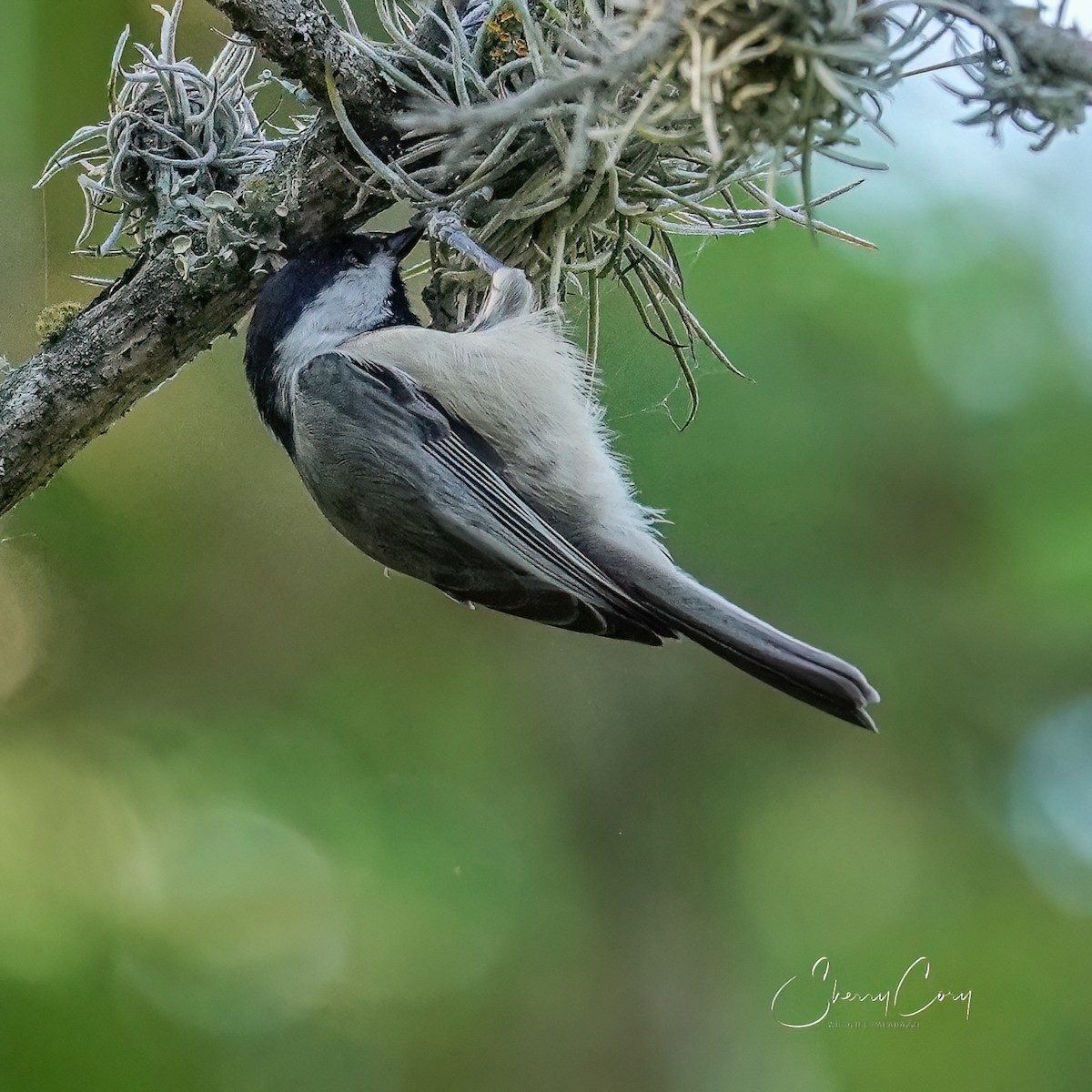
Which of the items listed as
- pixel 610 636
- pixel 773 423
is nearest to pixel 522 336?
pixel 610 636

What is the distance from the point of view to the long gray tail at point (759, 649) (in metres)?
0.90

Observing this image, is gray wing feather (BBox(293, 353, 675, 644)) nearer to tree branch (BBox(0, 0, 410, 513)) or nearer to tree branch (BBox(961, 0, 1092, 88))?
tree branch (BBox(0, 0, 410, 513))

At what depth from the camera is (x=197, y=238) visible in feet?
3.27

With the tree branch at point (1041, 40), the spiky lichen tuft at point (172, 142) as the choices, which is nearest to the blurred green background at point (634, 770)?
the spiky lichen tuft at point (172, 142)

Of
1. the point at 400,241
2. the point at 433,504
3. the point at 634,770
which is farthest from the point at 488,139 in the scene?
the point at 634,770

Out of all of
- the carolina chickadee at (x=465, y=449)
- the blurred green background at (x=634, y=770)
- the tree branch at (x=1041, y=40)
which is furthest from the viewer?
the blurred green background at (x=634, y=770)

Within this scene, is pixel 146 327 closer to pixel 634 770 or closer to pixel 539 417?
pixel 539 417

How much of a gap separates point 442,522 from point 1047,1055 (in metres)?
1.41

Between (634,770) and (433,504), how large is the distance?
100 centimetres

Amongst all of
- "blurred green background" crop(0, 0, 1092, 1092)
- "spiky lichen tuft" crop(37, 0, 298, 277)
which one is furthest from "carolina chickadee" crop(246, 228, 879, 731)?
"blurred green background" crop(0, 0, 1092, 1092)

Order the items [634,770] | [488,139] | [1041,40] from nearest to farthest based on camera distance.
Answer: [1041,40] < [488,139] < [634,770]

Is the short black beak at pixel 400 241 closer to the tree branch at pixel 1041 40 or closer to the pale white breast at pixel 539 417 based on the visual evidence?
the pale white breast at pixel 539 417

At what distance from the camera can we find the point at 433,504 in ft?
3.49

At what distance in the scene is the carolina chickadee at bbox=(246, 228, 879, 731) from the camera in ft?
3.35
